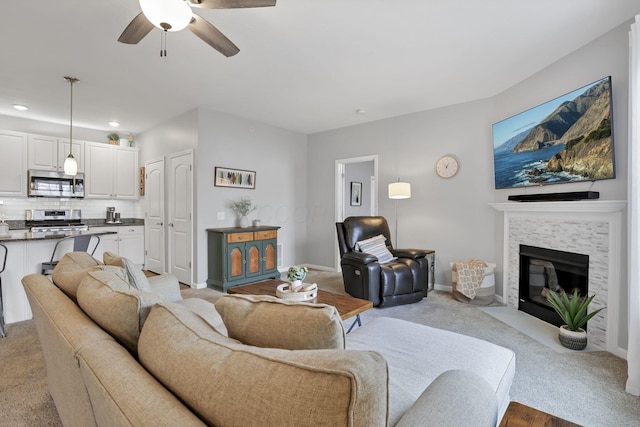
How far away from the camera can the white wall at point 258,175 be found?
14.6ft

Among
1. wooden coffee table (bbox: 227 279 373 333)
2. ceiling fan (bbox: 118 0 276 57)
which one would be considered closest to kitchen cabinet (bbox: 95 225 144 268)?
wooden coffee table (bbox: 227 279 373 333)

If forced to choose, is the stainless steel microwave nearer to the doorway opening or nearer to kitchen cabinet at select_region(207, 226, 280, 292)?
kitchen cabinet at select_region(207, 226, 280, 292)

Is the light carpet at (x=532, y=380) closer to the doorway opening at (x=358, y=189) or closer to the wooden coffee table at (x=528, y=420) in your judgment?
the wooden coffee table at (x=528, y=420)

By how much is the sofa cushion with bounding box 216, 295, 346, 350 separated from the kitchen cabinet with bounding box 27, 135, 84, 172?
5726 mm

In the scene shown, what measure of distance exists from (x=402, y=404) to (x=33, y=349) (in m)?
3.08

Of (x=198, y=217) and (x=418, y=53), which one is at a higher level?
(x=418, y=53)

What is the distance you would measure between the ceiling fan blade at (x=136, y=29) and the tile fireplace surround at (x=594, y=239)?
362 centimetres

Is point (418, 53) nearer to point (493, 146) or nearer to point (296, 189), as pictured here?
point (493, 146)

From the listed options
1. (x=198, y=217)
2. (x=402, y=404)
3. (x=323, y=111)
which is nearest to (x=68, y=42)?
(x=198, y=217)

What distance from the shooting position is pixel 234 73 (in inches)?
130

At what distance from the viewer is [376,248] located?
3.95 meters

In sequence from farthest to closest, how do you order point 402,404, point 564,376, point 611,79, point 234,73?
1. point 234,73
2. point 611,79
3. point 564,376
4. point 402,404

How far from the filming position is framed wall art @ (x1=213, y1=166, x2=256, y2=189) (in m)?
4.61

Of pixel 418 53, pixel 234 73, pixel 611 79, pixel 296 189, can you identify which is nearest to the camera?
pixel 611 79
